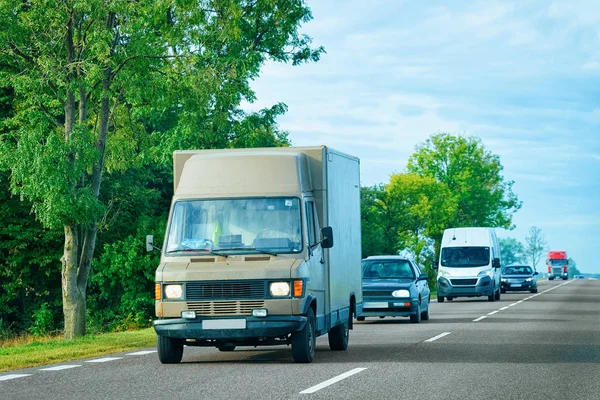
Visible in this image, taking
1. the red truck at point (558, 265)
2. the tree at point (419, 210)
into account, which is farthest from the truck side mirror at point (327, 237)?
the red truck at point (558, 265)

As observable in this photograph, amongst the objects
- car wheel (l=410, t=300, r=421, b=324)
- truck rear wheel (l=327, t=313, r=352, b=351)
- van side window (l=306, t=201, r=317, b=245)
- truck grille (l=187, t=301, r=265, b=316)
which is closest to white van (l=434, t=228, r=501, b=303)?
car wheel (l=410, t=300, r=421, b=324)

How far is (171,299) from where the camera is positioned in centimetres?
1402

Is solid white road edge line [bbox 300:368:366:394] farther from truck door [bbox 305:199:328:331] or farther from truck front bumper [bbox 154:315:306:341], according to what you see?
truck door [bbox 305:199:328:331]

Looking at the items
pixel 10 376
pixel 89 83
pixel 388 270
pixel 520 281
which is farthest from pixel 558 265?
pixel 10 376

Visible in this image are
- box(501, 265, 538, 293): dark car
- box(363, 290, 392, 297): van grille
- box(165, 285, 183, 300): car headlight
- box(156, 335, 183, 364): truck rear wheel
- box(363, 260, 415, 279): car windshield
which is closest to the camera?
box(165, 285, 183, 300): car headlight

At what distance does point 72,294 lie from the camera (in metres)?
25.7

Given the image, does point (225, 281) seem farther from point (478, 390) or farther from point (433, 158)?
point (433, 158)

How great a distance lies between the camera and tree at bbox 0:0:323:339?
2236 centimetres

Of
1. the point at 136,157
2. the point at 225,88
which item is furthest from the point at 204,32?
the point at 136,157

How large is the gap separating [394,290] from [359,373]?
12823 mm

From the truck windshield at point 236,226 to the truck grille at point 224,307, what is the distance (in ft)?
2.37

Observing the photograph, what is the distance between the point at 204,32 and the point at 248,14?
1268cm

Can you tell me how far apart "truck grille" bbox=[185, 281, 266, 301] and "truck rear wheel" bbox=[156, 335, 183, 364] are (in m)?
1.04

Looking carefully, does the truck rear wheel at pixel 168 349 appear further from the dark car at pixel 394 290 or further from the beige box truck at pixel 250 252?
the dark car at pixel 394 290
